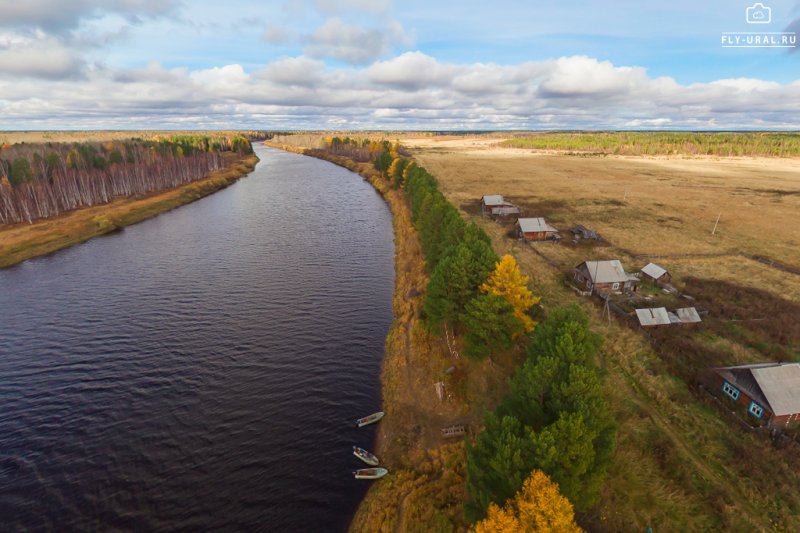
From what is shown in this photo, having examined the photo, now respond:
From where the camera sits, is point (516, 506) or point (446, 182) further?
point (446, 182)

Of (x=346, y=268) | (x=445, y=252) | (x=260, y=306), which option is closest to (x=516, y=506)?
(x=445, y=252)

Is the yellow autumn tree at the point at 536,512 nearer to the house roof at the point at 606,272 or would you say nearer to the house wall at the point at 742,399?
the house wall at the point at 742,399

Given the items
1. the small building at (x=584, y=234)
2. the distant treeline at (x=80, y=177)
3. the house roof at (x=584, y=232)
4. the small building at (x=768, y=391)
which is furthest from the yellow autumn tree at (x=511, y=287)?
the distant treeline at (x=80, y=177)

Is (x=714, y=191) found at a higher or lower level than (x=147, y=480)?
higher

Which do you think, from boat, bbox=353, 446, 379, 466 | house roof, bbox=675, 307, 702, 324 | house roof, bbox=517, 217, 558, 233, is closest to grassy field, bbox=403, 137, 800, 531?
house roof, bbox=675, 307, 702, 324

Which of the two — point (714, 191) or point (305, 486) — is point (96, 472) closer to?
point (305, 486)

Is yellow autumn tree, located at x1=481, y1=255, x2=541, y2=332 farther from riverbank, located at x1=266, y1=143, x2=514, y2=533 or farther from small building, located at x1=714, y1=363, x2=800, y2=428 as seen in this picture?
small building, located at x1=714, y1=363, x2=800, y2=428
